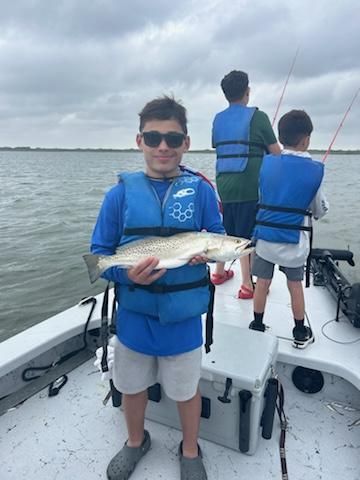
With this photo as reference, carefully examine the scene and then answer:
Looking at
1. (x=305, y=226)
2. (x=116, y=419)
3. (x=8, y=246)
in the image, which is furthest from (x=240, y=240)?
(x=8, y=246)

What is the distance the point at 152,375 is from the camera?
2.40 m

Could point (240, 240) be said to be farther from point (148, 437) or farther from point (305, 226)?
point (148, 437)

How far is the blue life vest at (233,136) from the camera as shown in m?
3.88

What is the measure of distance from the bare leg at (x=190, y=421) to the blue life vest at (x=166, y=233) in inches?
23.7

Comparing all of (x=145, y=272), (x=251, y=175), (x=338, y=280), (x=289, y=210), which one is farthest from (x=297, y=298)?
(x=145, y=272)

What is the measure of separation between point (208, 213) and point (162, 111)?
2.16 ft

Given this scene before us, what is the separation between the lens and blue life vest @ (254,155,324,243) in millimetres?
3213

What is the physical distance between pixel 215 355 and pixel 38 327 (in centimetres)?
176

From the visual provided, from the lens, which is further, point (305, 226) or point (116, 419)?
point (305, 226)

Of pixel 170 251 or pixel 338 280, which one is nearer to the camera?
pixel 170 251

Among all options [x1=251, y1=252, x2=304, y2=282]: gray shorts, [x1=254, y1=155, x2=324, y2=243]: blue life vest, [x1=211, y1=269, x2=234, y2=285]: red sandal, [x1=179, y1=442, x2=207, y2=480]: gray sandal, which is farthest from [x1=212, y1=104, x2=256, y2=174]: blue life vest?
[x1=179, y1=442, x2=207, y2=480]: gray sandal

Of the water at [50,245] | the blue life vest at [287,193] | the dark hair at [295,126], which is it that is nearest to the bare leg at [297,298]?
the blue life vest at [287,193]

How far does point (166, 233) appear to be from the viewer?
2195 millimetres

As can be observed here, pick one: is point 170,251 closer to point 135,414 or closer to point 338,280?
point 135,414
